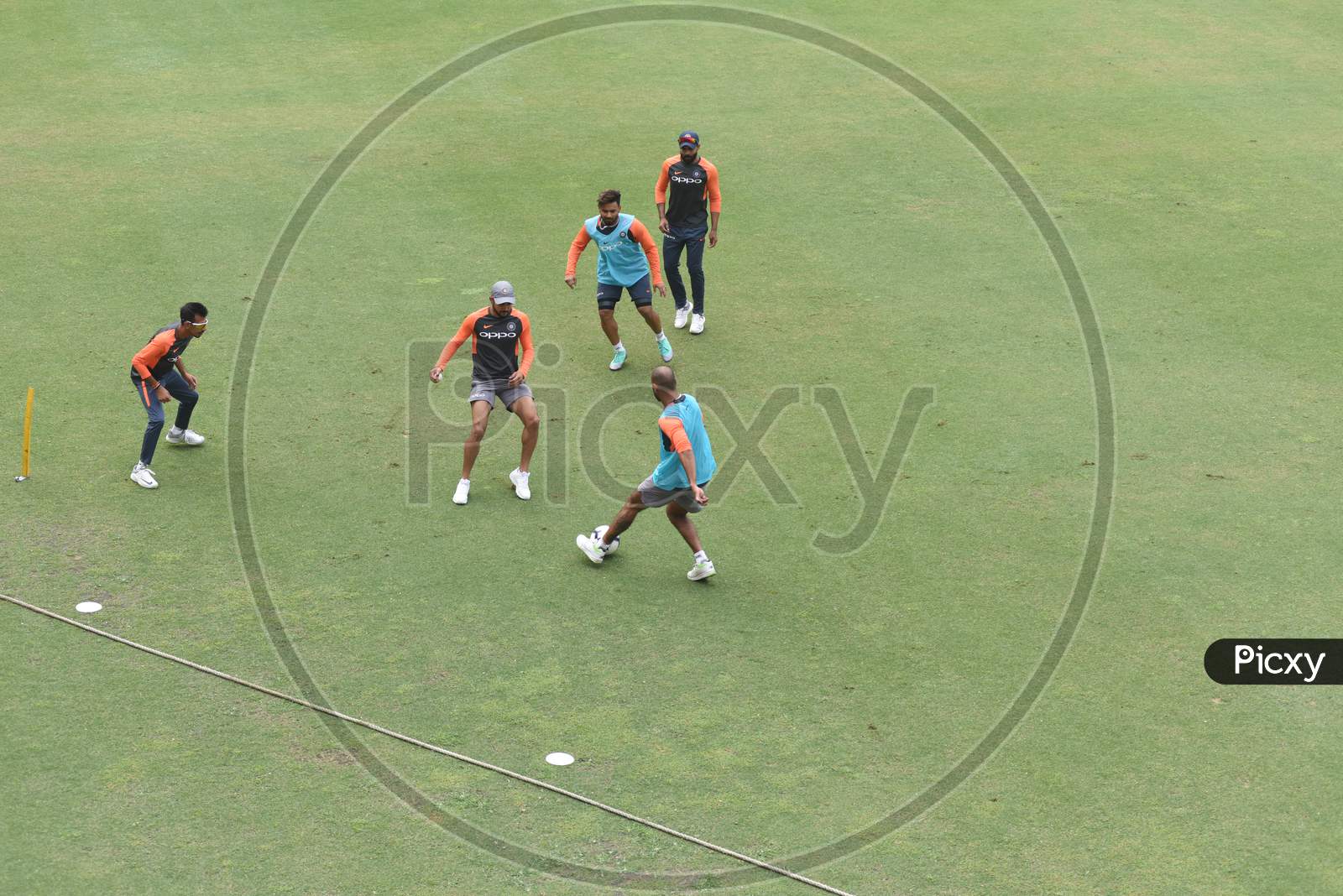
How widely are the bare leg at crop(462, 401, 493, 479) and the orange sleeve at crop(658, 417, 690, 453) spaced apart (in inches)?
94.3

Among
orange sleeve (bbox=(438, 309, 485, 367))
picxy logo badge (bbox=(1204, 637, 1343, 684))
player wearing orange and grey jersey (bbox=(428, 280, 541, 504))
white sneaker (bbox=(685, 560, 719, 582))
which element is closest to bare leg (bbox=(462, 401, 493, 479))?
player wearing orange and grey jersey (bbox=(428, 280, 541, 504))

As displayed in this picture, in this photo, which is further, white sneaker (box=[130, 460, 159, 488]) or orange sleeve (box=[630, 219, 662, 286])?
orange sleeve (box=[630, 219, 662, 286])

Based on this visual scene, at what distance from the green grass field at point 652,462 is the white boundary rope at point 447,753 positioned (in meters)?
0.08

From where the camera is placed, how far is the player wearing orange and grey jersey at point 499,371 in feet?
42.7

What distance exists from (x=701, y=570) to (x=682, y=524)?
41 cm

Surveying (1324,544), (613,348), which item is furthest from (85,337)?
(1324,544)

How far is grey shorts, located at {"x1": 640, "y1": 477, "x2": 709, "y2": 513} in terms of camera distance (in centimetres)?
1160

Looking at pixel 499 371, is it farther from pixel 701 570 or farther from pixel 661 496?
pixel 701 570

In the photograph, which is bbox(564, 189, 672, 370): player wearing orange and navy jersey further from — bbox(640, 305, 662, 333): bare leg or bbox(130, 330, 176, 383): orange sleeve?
bbox(130, 330, 176, 383): orange sleeve

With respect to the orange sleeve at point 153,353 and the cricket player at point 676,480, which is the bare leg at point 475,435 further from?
the orange sleeve at point 153,353

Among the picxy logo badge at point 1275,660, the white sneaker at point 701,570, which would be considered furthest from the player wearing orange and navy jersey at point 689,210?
the picxy logo badge at point 1275,660

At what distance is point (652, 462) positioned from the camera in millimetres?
13812

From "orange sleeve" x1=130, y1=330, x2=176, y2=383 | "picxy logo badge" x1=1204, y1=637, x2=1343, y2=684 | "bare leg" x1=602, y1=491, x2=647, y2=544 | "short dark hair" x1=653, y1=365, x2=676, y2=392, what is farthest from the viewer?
"orange sleeve" x1=130, y1=330, x2=176, y2=383

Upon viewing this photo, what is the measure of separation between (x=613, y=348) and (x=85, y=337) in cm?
583
